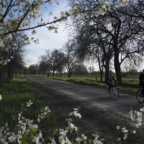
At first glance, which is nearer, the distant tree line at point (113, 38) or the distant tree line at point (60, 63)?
the distant tree line at point (113, 38)

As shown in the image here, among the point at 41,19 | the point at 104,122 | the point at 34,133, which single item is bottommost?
the point at 104,122

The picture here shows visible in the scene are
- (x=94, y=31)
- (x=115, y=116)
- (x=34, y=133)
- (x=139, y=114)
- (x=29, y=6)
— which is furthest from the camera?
(x=94, y=31)

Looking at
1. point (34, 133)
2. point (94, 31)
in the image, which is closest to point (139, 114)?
point (34, 133)

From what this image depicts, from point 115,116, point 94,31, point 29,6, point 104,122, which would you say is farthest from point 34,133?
point 94,31

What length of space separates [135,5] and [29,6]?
31860 mm

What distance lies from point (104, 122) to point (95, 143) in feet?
28.5

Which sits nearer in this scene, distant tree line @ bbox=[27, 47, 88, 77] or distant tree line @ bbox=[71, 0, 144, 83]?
distant tree line @ bbox=[71, 0, 144, 83]

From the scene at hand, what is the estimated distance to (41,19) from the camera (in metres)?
6.11

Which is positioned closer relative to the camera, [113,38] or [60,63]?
[113,38]

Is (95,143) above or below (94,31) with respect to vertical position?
below

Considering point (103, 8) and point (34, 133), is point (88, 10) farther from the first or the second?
point (34, 133)

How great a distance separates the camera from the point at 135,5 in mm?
36844

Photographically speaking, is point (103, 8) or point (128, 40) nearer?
point (103, 8)

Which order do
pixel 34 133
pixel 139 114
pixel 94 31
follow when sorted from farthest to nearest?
pixel 94 31, pixel 139 114, pixel 34 133
